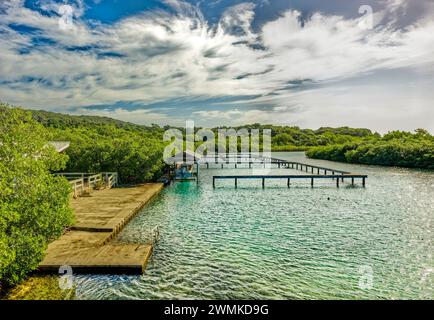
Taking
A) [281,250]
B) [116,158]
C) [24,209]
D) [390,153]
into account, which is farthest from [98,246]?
[390,153]

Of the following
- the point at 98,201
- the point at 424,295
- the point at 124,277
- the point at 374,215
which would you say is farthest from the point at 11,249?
the point at 374,215

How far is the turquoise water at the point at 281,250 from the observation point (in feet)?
31.1

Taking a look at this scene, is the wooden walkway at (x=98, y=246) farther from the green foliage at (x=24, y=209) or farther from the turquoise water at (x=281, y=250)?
the green foliage at (x=24, y=209)

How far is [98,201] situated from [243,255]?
11.8 m

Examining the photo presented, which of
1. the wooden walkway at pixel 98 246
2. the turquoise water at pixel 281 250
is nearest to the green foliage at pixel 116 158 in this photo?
the turquoise water at pixel 281 250

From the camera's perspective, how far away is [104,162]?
2845 cm

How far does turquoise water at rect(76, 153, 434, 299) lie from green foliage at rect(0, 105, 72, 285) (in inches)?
65.5

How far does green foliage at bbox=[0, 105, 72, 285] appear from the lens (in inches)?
325

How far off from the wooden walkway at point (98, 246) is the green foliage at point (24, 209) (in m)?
1.06

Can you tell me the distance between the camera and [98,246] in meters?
12.3

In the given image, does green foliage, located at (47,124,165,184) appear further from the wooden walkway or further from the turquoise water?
the wooden walkway

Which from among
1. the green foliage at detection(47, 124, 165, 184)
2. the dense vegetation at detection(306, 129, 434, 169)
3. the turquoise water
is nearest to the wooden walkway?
the turquoise water
